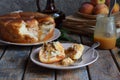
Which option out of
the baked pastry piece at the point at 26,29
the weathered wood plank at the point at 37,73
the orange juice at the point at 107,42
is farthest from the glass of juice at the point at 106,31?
the weathered wood plank at the point at 37,73

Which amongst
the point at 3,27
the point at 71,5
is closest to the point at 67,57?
the point at 3,27

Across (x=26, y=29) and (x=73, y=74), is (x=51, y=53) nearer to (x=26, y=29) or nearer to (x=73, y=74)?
(x=73, y=74)

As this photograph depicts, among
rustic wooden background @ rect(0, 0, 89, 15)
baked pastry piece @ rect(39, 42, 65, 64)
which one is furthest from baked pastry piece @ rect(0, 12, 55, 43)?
rustic wooden background @ rect(0, 0, 89, 15)

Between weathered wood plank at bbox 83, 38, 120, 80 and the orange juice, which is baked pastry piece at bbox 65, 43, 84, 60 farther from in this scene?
the orange juice

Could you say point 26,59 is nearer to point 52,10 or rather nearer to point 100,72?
point 100,72

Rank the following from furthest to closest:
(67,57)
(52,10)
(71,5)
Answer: (71,5)
(52,10)
(67,57)

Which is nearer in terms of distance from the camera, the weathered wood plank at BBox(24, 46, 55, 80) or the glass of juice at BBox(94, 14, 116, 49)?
the weathered wood plank at BBox(24, 46, 55, 80)
